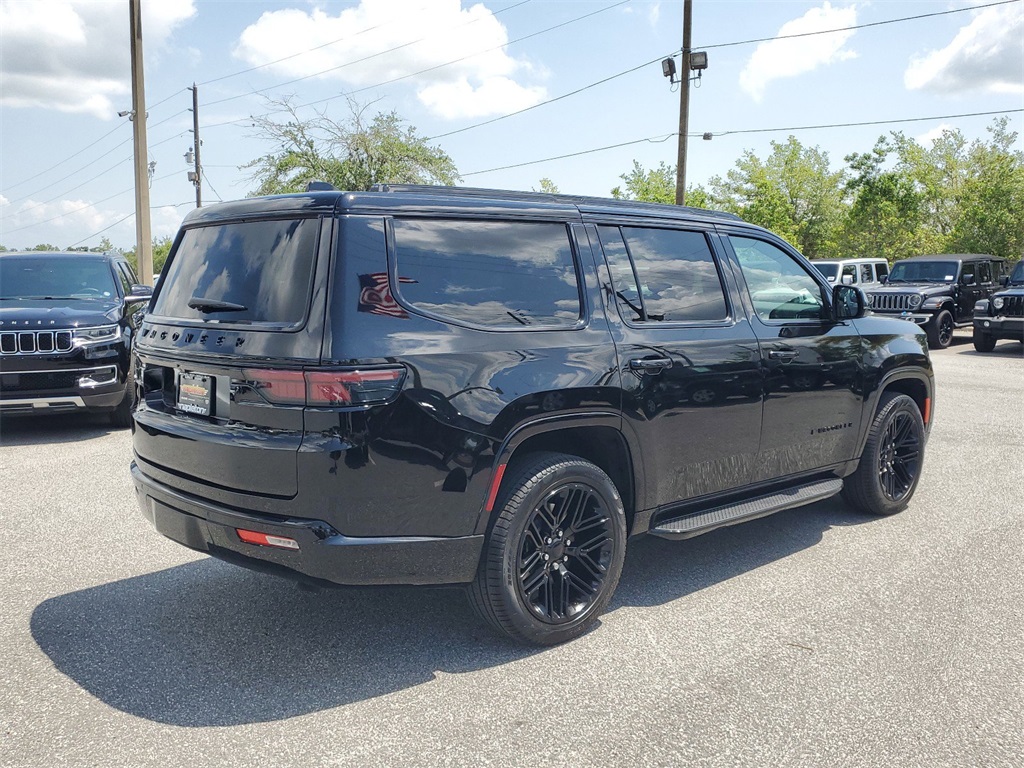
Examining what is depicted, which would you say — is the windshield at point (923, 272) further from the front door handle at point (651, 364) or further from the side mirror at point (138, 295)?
the front door handle at point (651, 364)

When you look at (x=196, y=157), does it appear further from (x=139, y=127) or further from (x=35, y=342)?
(x=35, y=342)

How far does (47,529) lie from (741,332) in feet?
14.3

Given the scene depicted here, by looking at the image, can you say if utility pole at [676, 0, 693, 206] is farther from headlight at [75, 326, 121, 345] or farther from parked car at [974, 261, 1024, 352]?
headlight at [75, 326, 121, 345]

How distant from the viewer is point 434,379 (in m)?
3.32

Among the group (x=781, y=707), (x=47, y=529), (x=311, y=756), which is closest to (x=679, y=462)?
(x=781, y=707)

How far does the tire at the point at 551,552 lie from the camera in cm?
357

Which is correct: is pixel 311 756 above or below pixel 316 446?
below

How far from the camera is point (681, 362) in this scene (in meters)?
4.23

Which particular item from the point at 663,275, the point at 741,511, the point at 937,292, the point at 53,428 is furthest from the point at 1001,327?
the point at 53,428

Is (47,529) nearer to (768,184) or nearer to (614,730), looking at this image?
(614,730)

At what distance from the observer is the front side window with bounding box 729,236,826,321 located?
4859mm

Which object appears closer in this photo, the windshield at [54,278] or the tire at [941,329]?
the windshield at [54,278]

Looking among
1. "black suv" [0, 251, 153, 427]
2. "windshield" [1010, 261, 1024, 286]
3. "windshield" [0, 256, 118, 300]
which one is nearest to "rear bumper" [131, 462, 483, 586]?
"black suv" [0, 251, 153, 427]

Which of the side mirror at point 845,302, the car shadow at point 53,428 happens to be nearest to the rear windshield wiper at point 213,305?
the side mirror at point 845,302
